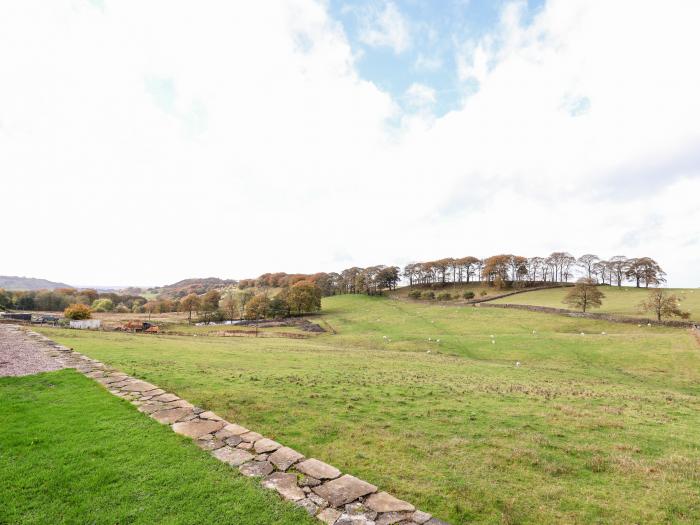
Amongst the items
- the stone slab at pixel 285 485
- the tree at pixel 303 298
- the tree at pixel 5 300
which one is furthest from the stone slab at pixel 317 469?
the tree at pixel 5 300

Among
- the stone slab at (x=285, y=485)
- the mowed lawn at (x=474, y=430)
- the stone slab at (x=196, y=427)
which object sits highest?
the stone slab at (x=196, y=427)

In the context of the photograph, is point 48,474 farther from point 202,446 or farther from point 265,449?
point 265,449

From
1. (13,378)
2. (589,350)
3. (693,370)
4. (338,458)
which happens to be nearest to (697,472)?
(338,458)

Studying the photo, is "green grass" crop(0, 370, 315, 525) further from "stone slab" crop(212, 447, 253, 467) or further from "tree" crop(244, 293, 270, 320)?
"tree" crop(244, 293, 270, 320)

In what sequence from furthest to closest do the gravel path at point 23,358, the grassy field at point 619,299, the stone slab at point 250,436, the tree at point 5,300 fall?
the tree at point 5,300 < the grassy field at point 619,299 < the gravel path at point 23,358 < the stone slab at point 250,436

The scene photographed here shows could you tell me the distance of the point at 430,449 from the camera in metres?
9.13

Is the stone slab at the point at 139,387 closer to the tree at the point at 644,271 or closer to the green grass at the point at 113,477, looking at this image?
the green grass at the point at 113,477

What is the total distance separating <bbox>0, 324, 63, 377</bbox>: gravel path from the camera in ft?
47.6

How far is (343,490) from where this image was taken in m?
6.57

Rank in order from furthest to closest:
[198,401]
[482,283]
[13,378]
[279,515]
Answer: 1. [482,283]
2. [13,378]
3. [198,401]
4. [279,515]

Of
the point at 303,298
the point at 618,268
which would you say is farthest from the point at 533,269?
the point at 303,298

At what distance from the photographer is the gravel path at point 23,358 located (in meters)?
14.5

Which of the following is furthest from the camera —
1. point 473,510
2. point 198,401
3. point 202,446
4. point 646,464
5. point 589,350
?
point 589,350

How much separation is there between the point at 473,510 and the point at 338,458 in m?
3.29
